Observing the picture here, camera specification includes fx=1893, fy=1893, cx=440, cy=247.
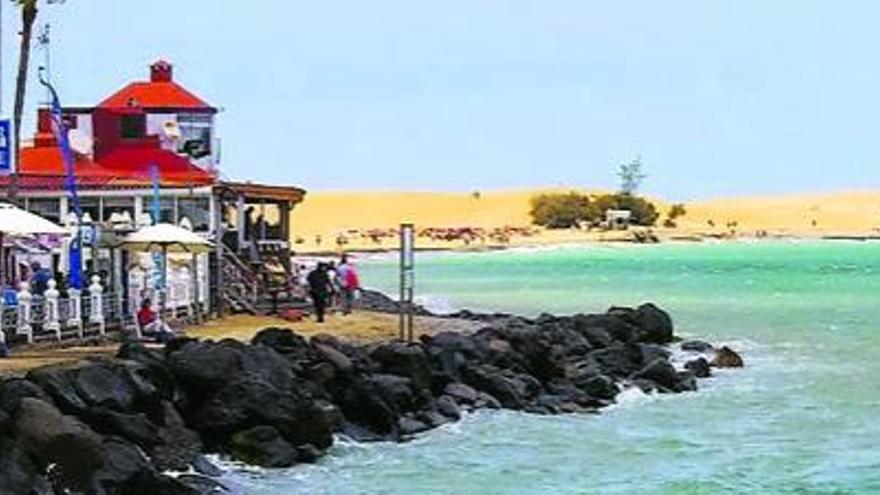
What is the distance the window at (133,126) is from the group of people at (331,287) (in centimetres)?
569

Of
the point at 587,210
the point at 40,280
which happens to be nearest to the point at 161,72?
the point at 40,280

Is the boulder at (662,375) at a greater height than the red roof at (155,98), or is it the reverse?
the red roof at (155,98)

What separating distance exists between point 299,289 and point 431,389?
14.5 m

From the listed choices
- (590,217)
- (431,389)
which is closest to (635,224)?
(590,217)

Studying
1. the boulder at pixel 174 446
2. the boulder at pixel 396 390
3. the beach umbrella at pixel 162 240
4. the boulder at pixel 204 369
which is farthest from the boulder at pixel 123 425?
the beach umbrella at pixel 162 240

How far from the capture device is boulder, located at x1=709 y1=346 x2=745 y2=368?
3928 centimetres

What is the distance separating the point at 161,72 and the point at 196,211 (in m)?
8.32

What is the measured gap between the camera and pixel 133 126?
44.8 metres

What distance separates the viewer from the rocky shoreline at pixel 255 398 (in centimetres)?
Result: 1962

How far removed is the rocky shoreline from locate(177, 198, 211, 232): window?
7.68m

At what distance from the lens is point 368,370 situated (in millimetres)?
28312

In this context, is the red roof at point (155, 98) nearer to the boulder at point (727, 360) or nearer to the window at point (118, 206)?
the window at point (118, 206)

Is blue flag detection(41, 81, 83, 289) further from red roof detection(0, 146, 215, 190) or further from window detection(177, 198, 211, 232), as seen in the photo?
window detection(177, 198, 211, 232)

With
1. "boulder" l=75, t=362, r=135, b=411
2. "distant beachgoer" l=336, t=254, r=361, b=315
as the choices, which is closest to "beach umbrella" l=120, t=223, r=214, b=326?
"distant beachgoer" l=336, t=254, r=361, b=315
